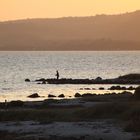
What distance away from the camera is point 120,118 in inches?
1718

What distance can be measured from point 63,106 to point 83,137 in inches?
755

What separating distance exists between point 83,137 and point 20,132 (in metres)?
4.86

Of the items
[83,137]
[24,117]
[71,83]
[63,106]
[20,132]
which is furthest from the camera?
[71,83]

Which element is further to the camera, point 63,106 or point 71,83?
point 71,83

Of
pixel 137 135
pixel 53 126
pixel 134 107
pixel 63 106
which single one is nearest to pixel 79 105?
pixel 63 106

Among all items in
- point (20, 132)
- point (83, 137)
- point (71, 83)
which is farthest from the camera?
point (71, 83)

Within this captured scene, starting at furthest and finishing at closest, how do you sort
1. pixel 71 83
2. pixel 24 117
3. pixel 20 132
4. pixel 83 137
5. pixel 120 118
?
pixel 71 83
pixel 24 117
pixel 120 118
pixel 20 132
pixel 83 137

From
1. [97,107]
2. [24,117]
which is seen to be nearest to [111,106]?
[97,107]

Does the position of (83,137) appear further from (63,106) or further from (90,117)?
(63,106)

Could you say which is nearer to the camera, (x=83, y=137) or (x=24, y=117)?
(x=83, y=137)

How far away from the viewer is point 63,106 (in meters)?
54.6

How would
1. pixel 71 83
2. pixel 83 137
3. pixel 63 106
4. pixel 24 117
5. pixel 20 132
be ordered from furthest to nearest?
pixel 71 83, pixel 63 106, pixel 24 117, pixel 20 132, pixel 83 137

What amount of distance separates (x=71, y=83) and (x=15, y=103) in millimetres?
53849

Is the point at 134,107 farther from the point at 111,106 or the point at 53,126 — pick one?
the point at 53,126
